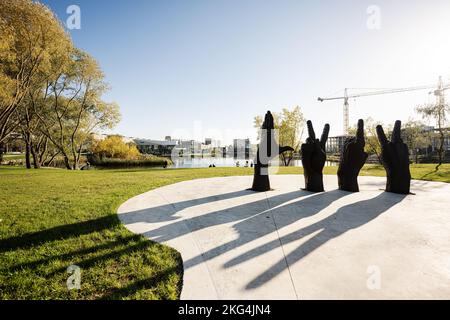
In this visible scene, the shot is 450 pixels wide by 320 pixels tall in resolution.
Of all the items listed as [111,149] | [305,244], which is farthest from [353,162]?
[111,149]

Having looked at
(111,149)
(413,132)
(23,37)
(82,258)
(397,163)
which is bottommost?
(82,258)

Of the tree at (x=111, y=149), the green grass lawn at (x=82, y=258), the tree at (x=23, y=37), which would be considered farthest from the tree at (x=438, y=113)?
the tree at (x=111, y=149)

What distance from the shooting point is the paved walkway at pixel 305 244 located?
2.74 m

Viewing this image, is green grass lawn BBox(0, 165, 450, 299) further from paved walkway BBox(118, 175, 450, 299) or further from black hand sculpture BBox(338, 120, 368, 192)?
black hand sculpture BBox(338, 120, 368, 192)

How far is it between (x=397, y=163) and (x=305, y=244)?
23.0 feet

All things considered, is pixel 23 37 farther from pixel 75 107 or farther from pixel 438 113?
pixel 438 113

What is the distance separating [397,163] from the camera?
8.48 meters

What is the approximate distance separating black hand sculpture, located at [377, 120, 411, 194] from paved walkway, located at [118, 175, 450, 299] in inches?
37.6

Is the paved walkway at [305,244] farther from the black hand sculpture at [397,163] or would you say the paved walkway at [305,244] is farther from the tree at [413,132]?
Answer: the tree at [413,132]

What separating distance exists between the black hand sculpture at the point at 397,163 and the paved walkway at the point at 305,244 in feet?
3.14

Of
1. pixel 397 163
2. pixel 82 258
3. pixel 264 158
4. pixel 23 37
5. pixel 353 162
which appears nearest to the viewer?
pixel 82 258

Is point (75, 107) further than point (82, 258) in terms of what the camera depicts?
Yes

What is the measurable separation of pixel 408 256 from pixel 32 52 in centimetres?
1988

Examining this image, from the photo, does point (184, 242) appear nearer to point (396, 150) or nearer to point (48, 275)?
point (48, 275)
